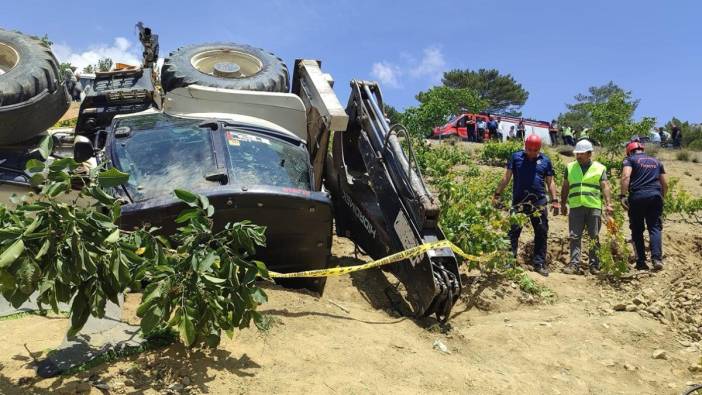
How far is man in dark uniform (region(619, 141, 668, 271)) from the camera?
762 cm

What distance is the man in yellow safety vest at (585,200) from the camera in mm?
7535

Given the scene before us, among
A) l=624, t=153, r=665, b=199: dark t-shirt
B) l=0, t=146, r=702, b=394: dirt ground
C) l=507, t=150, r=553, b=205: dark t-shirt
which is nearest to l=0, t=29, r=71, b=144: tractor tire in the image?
l=0, t=146, r=702, b=394: dirt ground

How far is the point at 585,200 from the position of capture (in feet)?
24.8

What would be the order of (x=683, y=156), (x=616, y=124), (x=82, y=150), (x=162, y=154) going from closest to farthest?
1. (x=82, y=150)
2. (x=162, y=154)
3. (x=616, y=124)
4. (x=683, y=156)

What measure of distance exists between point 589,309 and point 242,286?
3740 mm

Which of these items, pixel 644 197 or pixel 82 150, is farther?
pixel 644 197

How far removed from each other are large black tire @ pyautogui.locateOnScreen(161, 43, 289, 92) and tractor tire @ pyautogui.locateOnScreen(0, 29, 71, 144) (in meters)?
1.20

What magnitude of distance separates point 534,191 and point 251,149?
11.5ft

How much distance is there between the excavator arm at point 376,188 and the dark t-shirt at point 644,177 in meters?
3.32

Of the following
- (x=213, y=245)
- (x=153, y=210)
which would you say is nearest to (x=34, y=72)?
(x=153, y=210)

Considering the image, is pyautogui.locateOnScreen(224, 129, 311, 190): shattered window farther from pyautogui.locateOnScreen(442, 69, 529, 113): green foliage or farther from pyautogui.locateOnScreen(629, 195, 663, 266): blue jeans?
pyautogui.locateOnScreen(442, 69, 529, 113): green foliage

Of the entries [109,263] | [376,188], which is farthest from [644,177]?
[109,263]

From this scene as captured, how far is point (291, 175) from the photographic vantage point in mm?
6129

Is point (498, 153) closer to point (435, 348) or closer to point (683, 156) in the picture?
point (683, 156)
